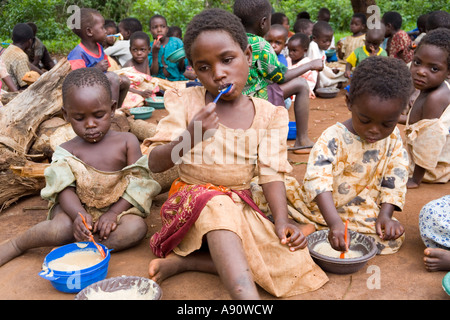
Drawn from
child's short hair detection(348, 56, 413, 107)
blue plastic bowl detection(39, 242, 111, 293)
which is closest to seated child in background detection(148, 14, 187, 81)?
child's short hair detection(348, 56, 413, 107)

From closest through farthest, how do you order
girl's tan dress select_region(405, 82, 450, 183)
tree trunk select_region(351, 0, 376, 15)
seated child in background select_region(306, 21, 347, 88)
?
girl's tan dress select_region(405, 82, 450, 183), seated child in background select_region(306, 21, 347, 88), tree trunk select_region(351, 0, 376, 15)

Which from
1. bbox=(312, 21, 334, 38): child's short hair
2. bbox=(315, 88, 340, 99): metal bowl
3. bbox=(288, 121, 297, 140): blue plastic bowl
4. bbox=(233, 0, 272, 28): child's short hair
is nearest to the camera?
bbox=(233, 0, 272, 28): child's short hair

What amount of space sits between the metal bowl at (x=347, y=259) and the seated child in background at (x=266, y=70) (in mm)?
1453

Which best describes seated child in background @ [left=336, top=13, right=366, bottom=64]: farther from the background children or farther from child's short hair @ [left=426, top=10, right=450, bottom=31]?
the background children

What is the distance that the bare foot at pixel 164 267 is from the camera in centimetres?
184

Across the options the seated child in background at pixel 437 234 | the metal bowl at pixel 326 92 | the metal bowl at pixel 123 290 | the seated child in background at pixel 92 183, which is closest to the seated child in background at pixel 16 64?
the seated child in background at pixel 92 183

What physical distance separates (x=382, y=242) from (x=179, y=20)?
9.74 m

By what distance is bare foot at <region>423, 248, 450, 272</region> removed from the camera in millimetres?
1905

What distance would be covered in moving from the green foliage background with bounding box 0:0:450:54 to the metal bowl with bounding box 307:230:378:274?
9.13m

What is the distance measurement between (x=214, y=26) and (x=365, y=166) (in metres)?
1.06

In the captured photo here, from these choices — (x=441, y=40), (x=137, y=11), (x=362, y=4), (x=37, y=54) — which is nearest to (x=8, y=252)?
(x=441, y=40)

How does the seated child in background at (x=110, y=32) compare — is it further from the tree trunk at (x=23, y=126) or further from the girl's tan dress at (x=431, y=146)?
the girl's tan dress at (x=431, y=146)

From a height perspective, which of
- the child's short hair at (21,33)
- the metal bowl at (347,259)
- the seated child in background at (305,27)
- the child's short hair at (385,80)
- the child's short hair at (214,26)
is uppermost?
the child's short hair at (214,26)
